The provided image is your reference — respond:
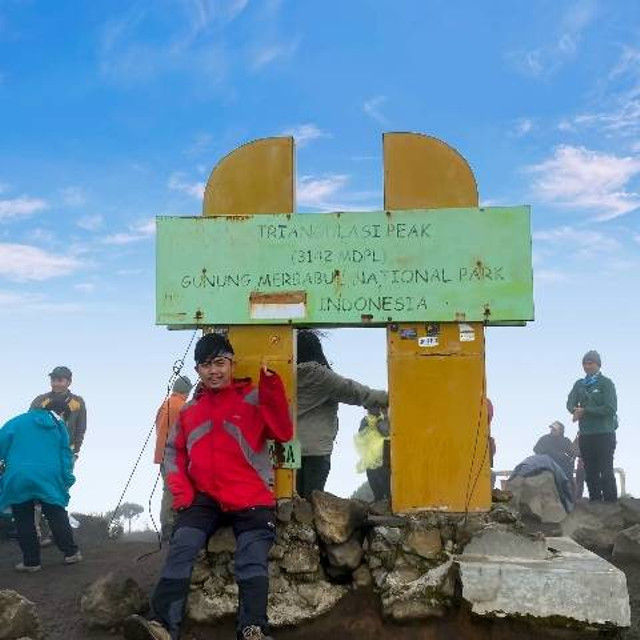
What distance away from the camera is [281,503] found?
5312 mm

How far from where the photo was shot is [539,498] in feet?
36.1

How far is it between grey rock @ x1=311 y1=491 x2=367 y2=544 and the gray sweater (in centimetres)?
57

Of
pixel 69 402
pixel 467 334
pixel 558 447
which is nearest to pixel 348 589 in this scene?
pixel 467 334

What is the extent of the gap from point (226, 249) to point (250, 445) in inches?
60.6

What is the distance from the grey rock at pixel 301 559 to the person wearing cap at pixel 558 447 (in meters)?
9.39

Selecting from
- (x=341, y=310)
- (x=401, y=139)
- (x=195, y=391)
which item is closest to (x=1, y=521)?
(x=195, y=391)

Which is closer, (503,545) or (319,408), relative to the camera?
(503,545)

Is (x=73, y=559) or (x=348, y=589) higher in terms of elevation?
(x=348, y=589)

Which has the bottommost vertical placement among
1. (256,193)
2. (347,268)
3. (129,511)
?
(129,511)

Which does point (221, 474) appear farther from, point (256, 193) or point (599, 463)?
point (599, 463)

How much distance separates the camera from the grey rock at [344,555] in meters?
5.12

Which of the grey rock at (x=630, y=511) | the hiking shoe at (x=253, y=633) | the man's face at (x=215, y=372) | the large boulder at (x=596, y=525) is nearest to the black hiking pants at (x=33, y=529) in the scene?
the man's face at (x=215, y=372)

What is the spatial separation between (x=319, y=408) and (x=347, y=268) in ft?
3.73

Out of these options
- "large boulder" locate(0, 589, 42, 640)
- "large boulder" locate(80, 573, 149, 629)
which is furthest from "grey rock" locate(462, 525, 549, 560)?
"large boulder" locate(0, 589, 42, 640)
